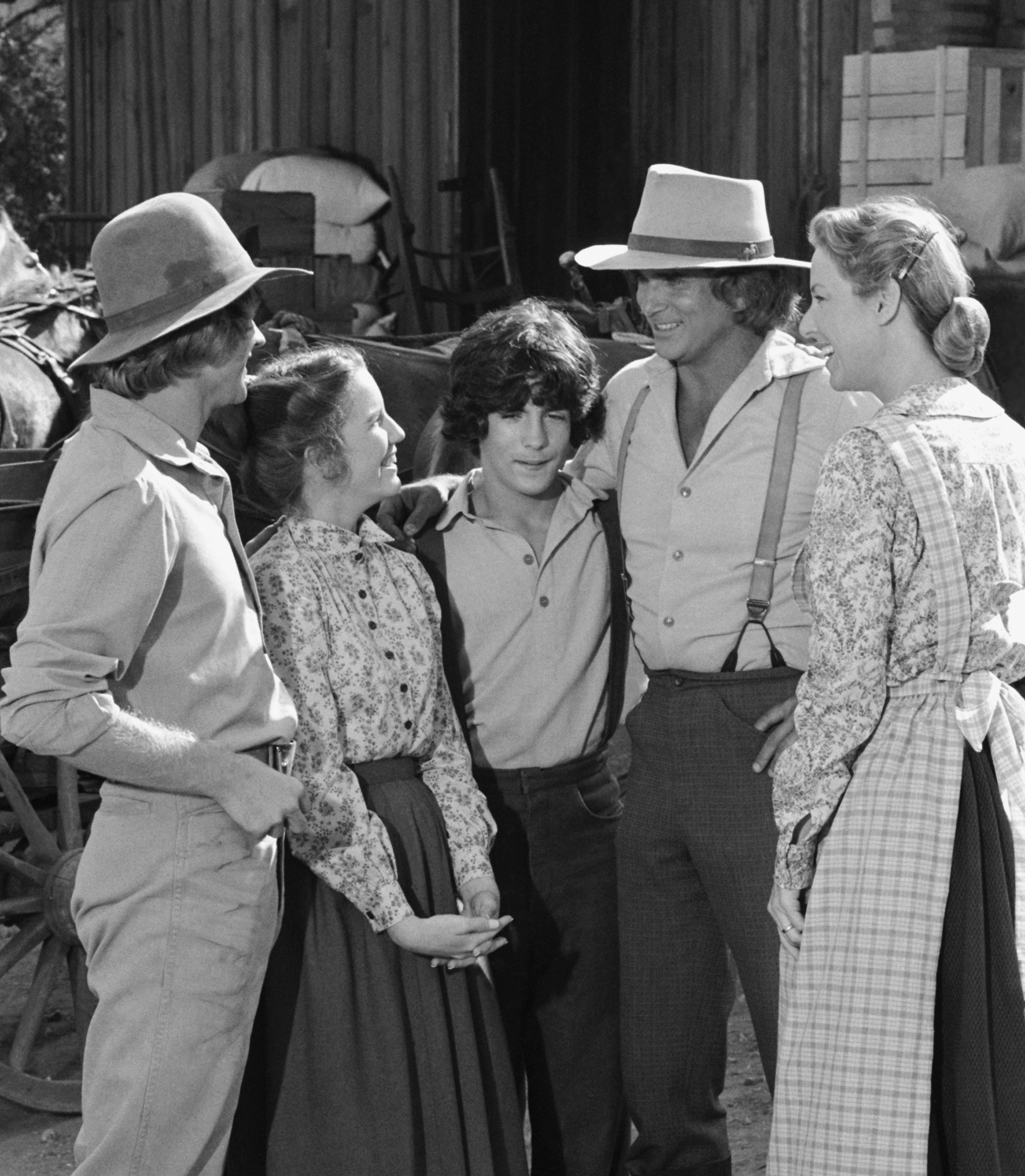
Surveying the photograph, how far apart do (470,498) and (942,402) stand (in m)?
0.97

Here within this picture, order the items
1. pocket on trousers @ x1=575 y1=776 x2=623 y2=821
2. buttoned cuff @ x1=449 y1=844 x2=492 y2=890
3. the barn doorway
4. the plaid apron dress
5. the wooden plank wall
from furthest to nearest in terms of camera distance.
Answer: the barn doorway → the wooden plank wall → pocket on trousers @ x1=575 y1=776 x2=623 y2=821 → buttoned cuff @ x1=449 y1=844 x2=492 y2=890 → the plaid apron dress

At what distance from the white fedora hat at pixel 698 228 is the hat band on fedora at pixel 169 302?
858mm

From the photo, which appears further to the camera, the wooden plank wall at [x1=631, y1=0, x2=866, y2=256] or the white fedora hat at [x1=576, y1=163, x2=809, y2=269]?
the wooden plank wall at [x1=631, y1=0, x2=866, y2=256]

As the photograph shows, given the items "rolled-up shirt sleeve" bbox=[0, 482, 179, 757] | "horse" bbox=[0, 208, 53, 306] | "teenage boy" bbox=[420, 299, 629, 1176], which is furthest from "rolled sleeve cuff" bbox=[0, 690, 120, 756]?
"horse" bbox=[0, 208, 53, 306]

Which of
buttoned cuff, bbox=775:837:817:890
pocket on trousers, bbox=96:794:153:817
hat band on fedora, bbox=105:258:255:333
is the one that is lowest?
buttoned cuff, bbox=775:837:817:890

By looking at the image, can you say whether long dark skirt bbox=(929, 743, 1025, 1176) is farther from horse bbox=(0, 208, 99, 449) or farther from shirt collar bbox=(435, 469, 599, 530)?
horse bbox=(0, 208, 99, 449)

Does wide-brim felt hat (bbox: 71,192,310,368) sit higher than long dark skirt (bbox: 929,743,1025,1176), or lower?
higher

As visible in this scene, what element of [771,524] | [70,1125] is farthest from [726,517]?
[70,1125]

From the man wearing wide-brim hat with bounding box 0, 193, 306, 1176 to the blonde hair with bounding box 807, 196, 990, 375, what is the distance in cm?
86

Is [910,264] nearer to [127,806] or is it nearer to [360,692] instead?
[360,692]

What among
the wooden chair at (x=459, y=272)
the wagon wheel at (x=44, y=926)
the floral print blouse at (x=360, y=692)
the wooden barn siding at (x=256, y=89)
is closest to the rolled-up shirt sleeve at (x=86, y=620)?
the floral print blouse at (x=360, y=692)

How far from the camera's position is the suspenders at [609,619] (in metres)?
3.08

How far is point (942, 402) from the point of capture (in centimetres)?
256

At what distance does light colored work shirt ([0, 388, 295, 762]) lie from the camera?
237 cm
